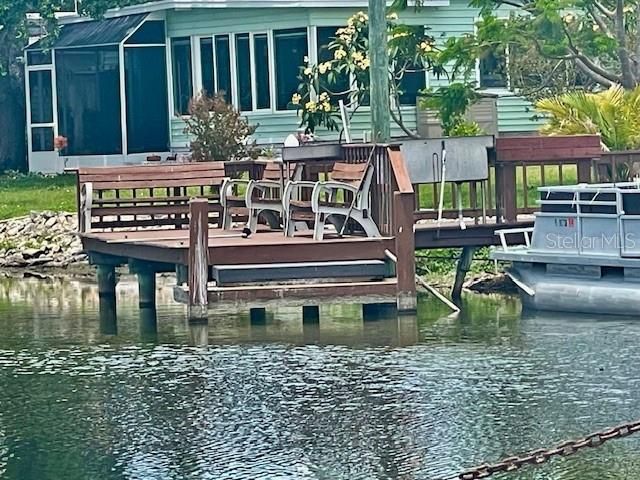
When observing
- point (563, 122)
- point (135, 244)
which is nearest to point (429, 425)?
point (135, 244)

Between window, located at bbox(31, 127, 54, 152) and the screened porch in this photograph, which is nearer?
the screened porch

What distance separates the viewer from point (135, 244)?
2020 cm

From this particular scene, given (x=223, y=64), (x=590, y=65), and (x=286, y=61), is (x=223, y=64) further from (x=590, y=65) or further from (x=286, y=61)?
(x=590, y=65)

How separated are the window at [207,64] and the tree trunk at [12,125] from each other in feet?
18.0

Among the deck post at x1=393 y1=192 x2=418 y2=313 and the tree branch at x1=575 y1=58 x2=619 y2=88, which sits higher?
the tree branch at x1=575 y1=58 x2=619 y2=88

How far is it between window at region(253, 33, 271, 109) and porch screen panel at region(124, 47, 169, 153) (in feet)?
9.73

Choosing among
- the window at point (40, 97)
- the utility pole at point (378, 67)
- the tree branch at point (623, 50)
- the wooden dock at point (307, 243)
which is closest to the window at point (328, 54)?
the tree branch at point (623, 50)

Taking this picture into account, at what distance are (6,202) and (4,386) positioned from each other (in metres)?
17.0

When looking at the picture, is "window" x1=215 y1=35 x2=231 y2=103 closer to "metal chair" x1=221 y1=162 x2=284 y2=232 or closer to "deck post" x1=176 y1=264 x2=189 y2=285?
"metal chair" x1=221 y1=162 x2=284 y2=232

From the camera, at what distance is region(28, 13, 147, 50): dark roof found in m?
36.7

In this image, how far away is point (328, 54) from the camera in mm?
34156

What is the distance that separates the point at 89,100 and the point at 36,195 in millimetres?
6490

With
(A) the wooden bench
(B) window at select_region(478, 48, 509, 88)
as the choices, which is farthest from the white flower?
(A) the wooden bench

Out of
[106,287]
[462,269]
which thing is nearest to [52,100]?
[106,287]
